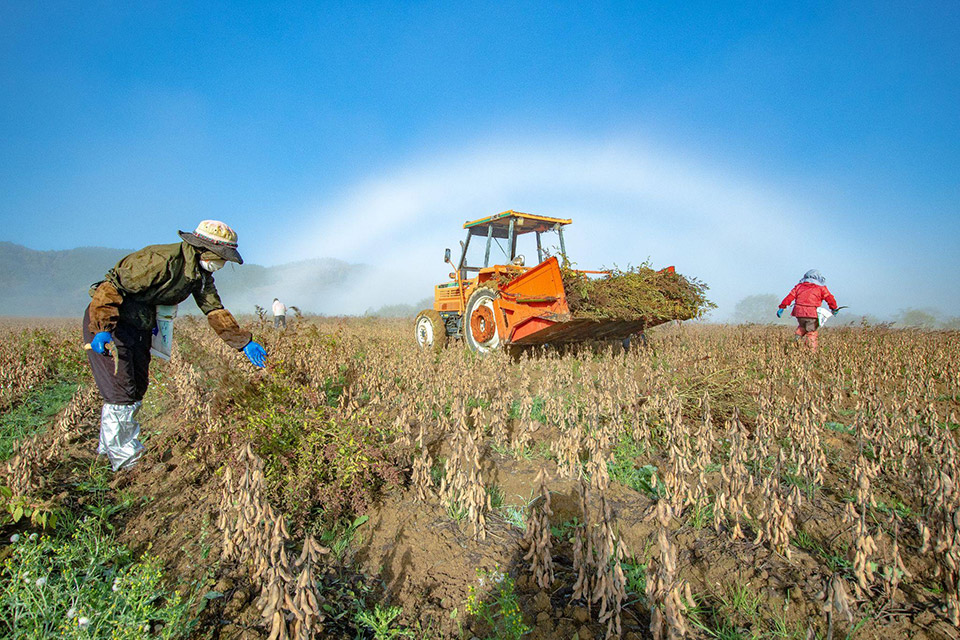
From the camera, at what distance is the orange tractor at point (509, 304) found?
6156mm

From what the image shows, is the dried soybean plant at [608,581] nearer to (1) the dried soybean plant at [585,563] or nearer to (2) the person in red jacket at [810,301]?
(1) the dried soybean plant at [585,563]

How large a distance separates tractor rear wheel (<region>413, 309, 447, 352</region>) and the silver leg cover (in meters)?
4.75

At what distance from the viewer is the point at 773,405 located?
434 cm

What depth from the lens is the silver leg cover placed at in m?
3.49

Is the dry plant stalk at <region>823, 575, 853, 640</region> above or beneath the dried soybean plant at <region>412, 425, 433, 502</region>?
beneath

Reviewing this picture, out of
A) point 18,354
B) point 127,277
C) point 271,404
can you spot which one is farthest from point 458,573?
point 18,354

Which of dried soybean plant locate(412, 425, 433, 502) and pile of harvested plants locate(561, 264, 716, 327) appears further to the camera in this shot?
pile of harvested plants locate(561, 264, 716, 327)

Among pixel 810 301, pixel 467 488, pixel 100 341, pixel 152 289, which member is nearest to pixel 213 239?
pixel 152 289

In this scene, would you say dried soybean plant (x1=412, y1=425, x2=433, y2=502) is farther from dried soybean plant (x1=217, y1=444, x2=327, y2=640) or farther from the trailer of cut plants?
the trailer of cut plants

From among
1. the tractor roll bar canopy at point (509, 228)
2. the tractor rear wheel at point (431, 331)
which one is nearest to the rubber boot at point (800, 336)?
the tractor roll bar canopy at point (509, 228)

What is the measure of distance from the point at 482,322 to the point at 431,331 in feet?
5.92

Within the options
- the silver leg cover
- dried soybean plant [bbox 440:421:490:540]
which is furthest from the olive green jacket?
dried soybean plant [bbox 440:421:490:540]

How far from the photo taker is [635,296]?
629cm

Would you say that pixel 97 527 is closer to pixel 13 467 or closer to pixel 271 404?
pixel 13 467
